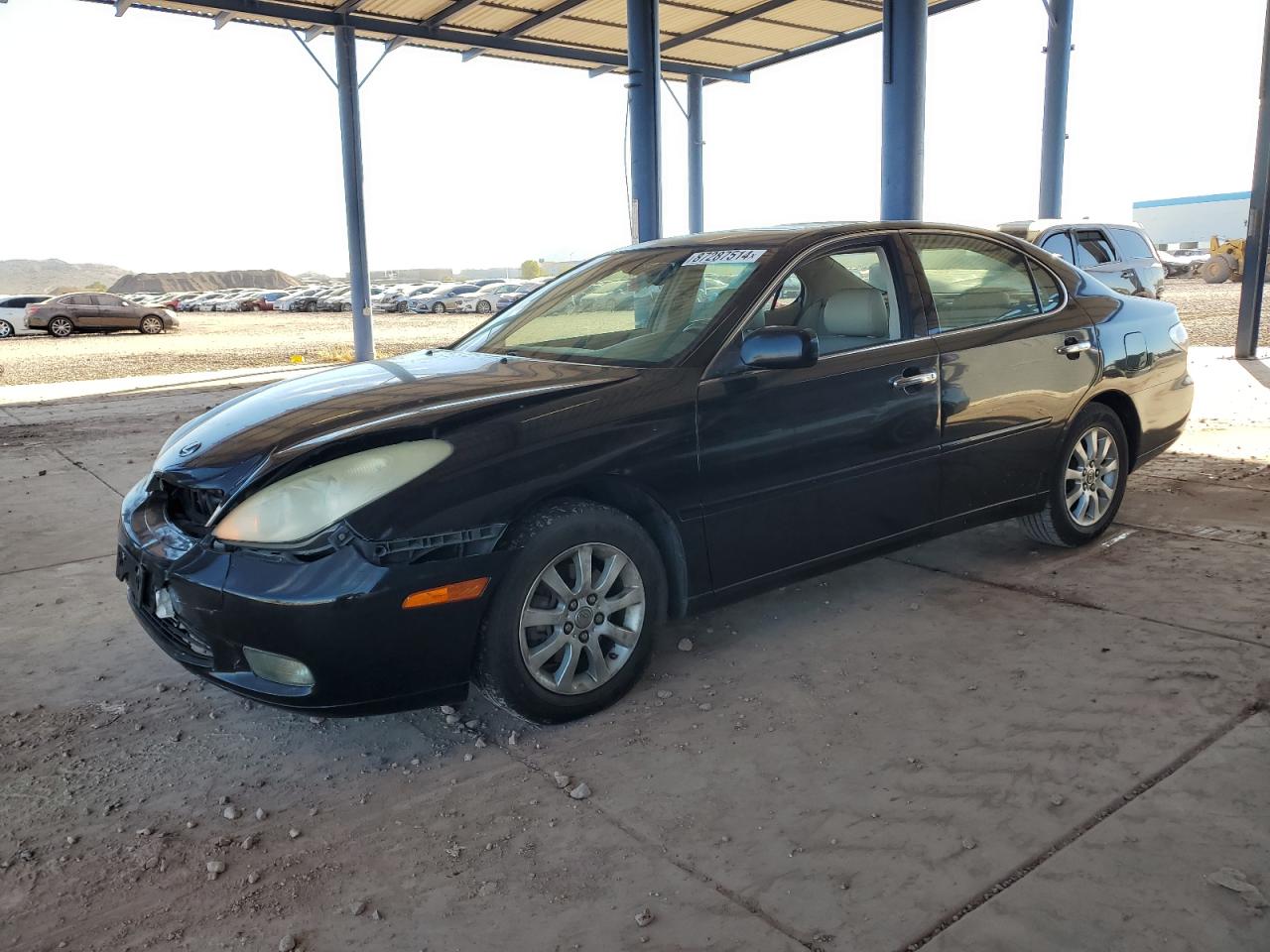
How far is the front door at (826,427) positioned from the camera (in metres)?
3.47

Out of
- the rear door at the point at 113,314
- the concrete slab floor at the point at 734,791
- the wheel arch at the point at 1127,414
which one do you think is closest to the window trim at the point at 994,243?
the wheel arch at the point at 1127,414

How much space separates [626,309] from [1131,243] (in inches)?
421

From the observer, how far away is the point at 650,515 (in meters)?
3.34

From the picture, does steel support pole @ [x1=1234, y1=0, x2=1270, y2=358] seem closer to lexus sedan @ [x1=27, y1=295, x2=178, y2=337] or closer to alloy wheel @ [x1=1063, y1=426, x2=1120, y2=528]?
alloy wheel @ [x1=1063, y1=426, x2=1120, y2=528]

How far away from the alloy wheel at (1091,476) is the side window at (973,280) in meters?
0.70

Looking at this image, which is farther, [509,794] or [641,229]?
[641,229]

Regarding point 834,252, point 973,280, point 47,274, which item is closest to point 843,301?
point 834,252

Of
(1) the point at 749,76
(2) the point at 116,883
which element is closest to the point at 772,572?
(2) the point at 116,883

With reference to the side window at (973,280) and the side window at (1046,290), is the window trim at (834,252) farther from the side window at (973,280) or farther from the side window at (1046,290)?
the side window at (1046,290)

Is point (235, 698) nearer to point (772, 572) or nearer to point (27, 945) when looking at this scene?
point (27, 945)

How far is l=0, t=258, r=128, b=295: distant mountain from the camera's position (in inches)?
5955

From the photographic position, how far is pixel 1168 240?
300 feet

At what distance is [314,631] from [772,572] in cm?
162

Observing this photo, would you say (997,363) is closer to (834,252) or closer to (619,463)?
(834,252)
